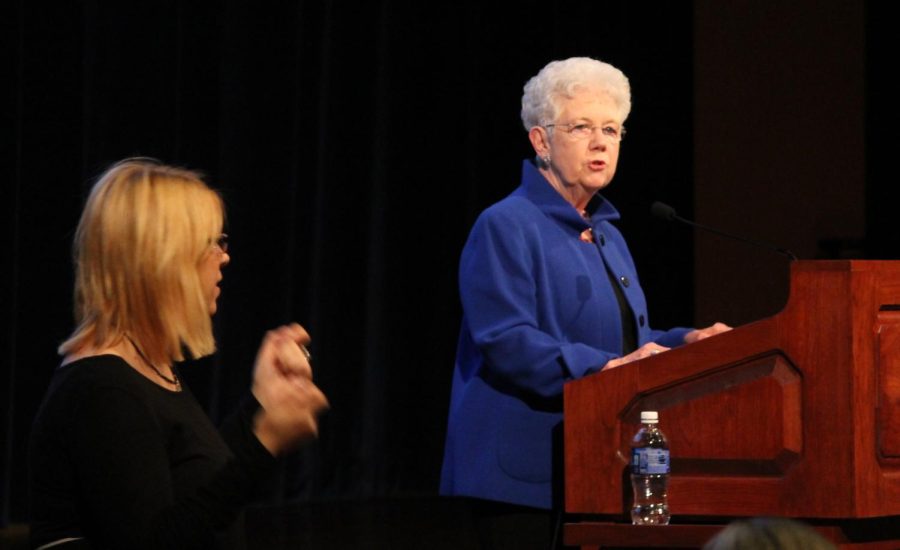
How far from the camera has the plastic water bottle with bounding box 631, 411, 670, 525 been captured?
2.32 metres

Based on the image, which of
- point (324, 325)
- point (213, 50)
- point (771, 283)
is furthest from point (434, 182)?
point (771, 283)

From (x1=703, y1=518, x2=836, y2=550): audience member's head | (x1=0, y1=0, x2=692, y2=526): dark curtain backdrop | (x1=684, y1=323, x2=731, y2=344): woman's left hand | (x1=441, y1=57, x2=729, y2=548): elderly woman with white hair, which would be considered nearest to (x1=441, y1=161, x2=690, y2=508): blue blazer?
(x1=441, y1=57, x2=729, y2=548): elderly woman with white hair

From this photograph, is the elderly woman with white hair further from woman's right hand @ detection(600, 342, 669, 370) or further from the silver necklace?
the silver necklace

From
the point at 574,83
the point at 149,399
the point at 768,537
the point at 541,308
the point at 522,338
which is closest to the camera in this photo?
the point at 768,537

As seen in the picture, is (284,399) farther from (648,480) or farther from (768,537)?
(648,480)

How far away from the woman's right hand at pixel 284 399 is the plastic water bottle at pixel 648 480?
0.77 meters

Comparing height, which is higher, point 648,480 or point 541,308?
point 541,308

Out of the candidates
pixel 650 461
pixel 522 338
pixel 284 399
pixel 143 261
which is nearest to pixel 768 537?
pixel 284 399

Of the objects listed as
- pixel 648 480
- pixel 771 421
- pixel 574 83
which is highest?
pixel 574 83

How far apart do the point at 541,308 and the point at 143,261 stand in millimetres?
1139

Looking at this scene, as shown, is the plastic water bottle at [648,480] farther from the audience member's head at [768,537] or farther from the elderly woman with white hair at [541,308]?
the audience member's head at [768,537]

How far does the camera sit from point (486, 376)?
110 inches

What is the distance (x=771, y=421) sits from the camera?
232 cm

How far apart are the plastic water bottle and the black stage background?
3447mm
